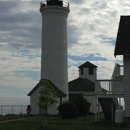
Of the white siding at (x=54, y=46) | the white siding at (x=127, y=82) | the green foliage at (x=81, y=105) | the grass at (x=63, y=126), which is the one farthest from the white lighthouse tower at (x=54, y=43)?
Answer: the white siding at (x=127, y=82)

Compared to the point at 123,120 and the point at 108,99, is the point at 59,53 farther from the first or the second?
the point at 123,120

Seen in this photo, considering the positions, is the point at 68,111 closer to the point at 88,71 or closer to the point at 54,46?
the point at 54,46

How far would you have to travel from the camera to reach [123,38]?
25812mm

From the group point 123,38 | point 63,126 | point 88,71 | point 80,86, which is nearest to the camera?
point 63,126

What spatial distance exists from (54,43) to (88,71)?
1856 cm

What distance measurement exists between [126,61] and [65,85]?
735 inches

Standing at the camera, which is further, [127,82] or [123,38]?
[123,38]

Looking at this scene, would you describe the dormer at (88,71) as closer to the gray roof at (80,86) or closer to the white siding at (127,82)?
the gray roof at (80,86)

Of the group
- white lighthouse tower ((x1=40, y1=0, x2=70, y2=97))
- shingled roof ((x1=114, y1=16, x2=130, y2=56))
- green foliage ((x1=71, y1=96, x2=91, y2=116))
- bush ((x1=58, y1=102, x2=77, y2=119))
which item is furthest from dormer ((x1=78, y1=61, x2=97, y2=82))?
shingled roof ((x1=114, y1=16, x2=130, y2=56))

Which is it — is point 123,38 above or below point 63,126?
above

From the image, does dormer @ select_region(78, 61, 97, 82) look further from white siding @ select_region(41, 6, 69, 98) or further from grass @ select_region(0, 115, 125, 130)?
grass @ select_region(0, 115, 125, 130)

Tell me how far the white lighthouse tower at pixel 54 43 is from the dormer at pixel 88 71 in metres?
16.7

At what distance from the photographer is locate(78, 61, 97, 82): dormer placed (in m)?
58.9

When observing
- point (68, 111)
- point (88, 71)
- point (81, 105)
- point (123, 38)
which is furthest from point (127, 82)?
point (88, 71)
